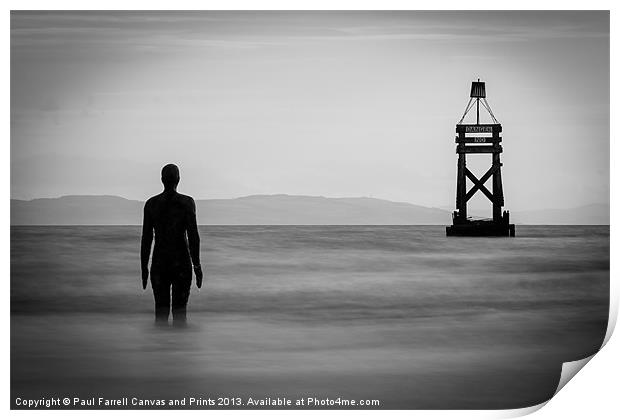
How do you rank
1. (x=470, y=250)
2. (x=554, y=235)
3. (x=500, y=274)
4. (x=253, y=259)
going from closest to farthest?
(x=500, y=274) → (x=253, y=259) → (x=554, y=235) → (x=470, y=250)

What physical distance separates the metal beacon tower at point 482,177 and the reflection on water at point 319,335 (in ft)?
2.12

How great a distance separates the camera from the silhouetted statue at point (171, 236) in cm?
376

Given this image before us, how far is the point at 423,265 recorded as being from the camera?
28.6 feet

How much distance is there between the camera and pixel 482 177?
21.9ft

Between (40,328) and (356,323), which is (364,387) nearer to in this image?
(356,323)

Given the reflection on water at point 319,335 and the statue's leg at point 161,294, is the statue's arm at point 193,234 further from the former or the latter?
the reflection on water at point 319,335

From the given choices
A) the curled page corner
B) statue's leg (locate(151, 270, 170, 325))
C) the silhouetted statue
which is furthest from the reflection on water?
the silhouetted statue

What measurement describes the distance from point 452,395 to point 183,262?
1192 millimetres

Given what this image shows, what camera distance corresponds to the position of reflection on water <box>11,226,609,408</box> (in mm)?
3809

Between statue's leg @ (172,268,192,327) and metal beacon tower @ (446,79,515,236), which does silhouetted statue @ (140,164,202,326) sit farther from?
metal beacon tower @ (446,79,515,236)

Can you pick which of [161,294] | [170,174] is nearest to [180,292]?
[161,294]

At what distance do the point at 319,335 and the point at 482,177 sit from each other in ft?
8.60

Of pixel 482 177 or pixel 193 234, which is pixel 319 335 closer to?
pixel 193 234
